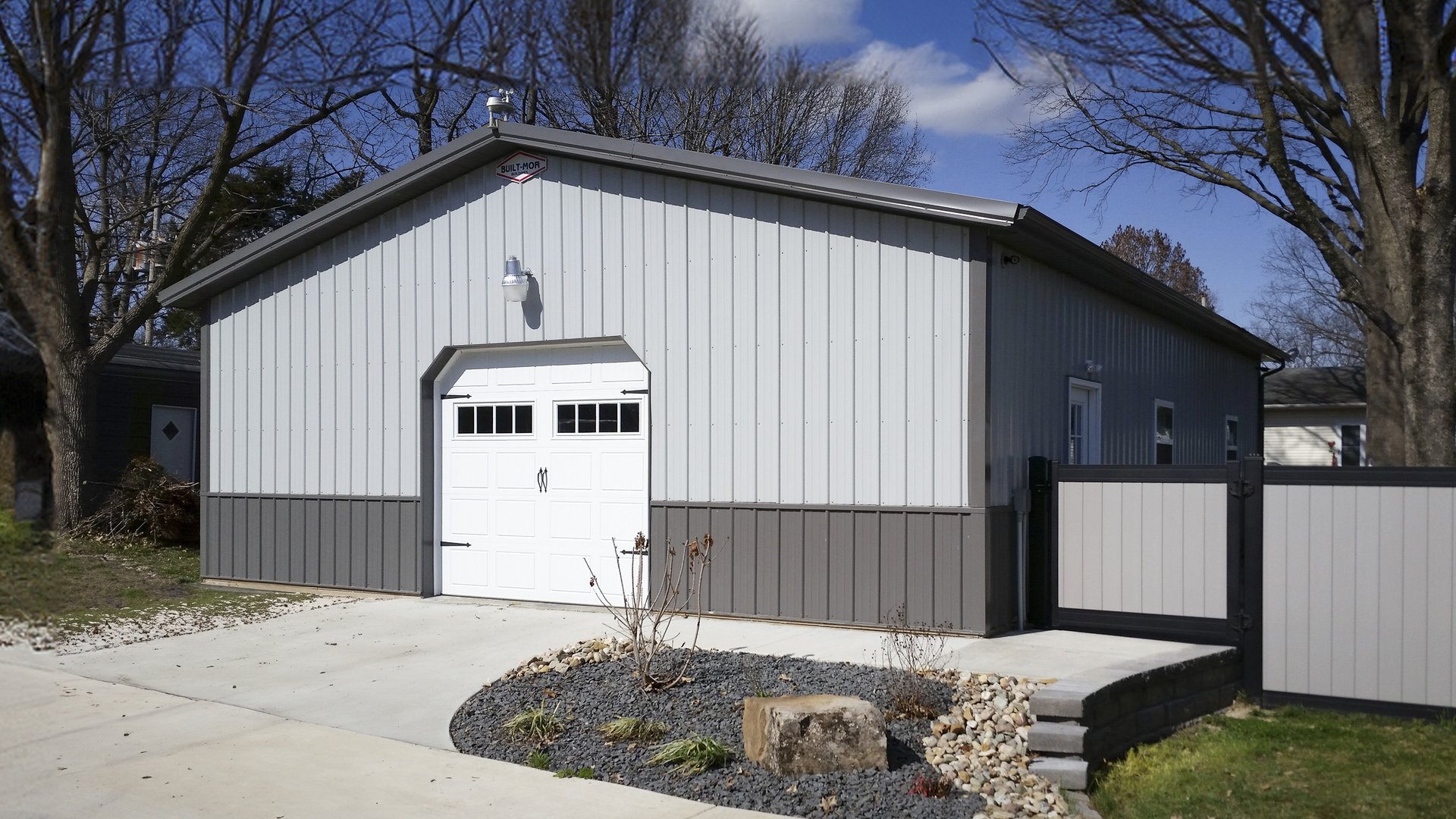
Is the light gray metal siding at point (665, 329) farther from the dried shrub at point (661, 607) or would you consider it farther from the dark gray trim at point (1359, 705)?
the dark gray trim at point (1359, 705)

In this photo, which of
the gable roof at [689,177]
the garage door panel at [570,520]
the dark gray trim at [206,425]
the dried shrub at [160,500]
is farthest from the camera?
the dried shrub at [160,500]

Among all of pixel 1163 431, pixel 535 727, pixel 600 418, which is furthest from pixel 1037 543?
pixel 1163 431

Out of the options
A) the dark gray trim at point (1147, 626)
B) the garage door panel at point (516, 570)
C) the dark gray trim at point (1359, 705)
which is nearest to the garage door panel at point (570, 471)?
the garage door panel at point (516, 570)

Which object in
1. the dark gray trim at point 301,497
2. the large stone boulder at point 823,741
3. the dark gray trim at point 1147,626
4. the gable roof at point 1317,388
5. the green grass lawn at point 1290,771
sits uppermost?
the gable roof at point 1317,388

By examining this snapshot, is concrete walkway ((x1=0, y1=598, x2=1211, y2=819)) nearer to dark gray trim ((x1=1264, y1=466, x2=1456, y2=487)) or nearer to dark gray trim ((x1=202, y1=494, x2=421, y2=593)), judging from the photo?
dark gray trim ((x1=202, y1=494, x2=421, y2=593))

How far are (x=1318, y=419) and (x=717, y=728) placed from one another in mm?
25485

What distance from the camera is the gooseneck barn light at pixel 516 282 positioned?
35.3 ft

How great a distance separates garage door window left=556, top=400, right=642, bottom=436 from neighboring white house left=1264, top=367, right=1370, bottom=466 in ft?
69.3

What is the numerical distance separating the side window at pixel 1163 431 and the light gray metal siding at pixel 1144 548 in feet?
16.9

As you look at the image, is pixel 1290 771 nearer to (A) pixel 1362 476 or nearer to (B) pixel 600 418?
(A) pixel 1362 476

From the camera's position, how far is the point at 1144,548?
8.54 meters

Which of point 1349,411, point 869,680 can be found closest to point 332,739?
point 869,680

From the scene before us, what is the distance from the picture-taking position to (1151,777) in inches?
241

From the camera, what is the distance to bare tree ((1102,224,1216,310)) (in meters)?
45.2
